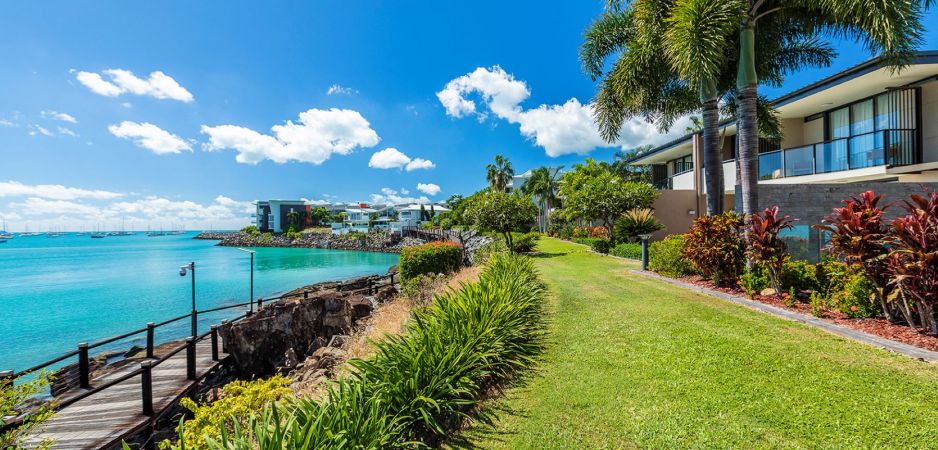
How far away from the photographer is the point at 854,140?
499 inches

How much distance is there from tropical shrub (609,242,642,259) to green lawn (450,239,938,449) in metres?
8.71

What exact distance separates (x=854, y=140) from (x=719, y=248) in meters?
9.34

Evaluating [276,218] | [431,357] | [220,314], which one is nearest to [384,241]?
[220,314]

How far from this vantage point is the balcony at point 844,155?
11734 millimetres

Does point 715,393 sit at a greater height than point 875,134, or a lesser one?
lesser

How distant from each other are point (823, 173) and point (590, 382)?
15.2 meters

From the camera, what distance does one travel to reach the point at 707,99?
10938 millimetres

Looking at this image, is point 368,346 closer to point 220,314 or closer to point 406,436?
point 406,436

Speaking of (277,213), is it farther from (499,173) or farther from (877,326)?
(877,326)

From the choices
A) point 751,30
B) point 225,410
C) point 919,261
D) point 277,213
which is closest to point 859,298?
point 919,261

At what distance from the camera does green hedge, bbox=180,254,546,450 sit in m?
2.95

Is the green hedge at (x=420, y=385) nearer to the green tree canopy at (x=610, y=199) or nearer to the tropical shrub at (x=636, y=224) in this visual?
the tropical shrub at (x=636, y=224)

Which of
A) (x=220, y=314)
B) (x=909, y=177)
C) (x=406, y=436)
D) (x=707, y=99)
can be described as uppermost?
(x=707, y=99)

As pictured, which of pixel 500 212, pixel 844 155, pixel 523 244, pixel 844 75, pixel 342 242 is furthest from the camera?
pixel 342 242
